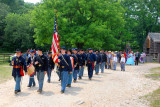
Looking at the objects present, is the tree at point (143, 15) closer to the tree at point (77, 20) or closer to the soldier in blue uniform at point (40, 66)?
the tree at point (77, 20)

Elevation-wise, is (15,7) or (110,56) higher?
(15,7)

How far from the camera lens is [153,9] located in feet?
166

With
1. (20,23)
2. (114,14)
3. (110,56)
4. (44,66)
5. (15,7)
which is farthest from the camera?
(15,7)

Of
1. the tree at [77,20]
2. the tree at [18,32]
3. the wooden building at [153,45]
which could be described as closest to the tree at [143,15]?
the wooden building at [153,45]

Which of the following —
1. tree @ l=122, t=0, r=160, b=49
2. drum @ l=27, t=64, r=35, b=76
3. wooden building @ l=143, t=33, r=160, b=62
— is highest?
tree @ l=122, t=0, r=160, b=49

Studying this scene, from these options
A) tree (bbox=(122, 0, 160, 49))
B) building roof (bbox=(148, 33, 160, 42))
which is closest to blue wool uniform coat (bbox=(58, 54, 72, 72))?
building roof (bbox=(148, 33, 160, 42))

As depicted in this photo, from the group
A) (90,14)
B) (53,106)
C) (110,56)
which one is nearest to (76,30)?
(90,14)

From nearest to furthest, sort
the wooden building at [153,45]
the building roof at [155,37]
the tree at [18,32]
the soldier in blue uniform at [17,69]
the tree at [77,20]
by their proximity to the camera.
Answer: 1. the soldier in blue uniform at [17,69]
2. the tree at [77,20]
3. the building roof at [155,37]
4. the wooden building at [153,45]
5. the tree at [18,32]

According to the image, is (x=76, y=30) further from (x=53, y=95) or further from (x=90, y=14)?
(x=53, y=95)

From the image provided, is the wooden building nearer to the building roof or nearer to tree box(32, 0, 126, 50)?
the building roof

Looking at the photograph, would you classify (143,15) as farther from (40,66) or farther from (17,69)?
(17,69)

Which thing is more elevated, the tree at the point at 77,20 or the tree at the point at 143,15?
the tree at the point at 143,15

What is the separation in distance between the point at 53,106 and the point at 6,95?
2796 mm

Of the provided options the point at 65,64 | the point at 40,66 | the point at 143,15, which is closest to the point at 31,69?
the point at 40,66
